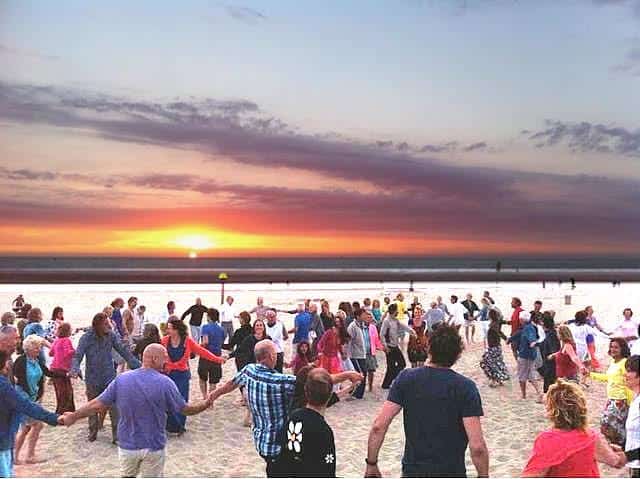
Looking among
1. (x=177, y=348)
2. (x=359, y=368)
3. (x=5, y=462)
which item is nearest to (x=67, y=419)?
(x=5, y=462)

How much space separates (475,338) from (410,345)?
9.28 m

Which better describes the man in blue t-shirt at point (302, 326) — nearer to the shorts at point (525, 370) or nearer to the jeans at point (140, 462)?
the shorts at point (525, 370)

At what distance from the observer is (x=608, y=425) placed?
702cm

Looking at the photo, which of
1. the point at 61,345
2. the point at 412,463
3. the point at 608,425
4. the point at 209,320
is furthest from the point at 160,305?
the point at 412,463

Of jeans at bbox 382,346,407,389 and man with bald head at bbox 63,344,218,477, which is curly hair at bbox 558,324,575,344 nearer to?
jeans at bbox 382,346,407,389

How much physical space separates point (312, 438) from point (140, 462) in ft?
5.86

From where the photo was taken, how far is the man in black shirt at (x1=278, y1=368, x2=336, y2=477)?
3738mm

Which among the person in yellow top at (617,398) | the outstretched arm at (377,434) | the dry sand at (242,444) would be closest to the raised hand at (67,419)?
the outstretched arm at (377,434)

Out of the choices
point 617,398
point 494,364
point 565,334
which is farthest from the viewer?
point 494,364

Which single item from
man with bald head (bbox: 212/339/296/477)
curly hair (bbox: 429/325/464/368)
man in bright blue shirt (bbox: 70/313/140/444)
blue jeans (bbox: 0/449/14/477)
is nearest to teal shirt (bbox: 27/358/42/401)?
man in bright blue shirt (bbox: 70/313/140/444)

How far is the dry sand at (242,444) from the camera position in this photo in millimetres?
7602

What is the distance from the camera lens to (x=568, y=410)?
3.64m

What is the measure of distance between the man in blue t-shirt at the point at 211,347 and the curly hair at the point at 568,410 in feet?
25.8

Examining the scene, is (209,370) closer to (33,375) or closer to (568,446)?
(33,375)
